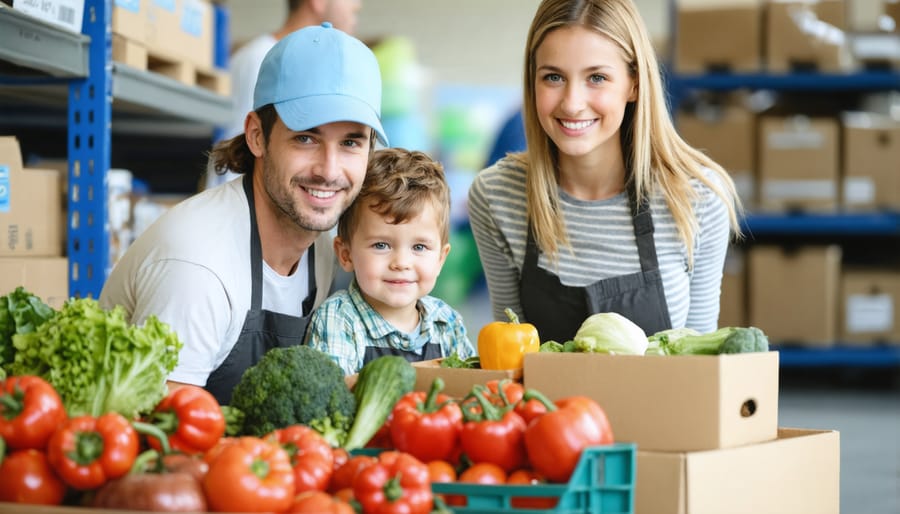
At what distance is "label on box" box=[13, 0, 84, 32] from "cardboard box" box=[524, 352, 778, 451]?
166 cm

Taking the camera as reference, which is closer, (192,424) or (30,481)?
(30,481)

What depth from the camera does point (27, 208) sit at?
10.1 feet

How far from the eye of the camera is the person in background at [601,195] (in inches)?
112

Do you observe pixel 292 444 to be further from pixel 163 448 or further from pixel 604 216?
pixel 604 216

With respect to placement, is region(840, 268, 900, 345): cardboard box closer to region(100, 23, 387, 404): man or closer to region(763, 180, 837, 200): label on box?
region(763, 180, 837, 200): label on box

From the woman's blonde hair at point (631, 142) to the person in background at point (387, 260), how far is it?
1.11ft

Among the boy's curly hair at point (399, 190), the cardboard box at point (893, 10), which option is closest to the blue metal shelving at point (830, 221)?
the cardboard box at point (893, 10)

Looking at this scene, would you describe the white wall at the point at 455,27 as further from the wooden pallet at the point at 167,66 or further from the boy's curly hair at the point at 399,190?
the boy's curly hair at the point at 399,190

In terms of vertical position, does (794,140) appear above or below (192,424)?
above

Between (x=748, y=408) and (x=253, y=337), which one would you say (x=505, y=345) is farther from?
(x=253, y=337)

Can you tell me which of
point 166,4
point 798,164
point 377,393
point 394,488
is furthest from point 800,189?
point 394,488

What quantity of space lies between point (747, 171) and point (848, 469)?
249cm

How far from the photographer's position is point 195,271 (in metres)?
2.39

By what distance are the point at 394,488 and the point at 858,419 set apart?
583 centimetres
